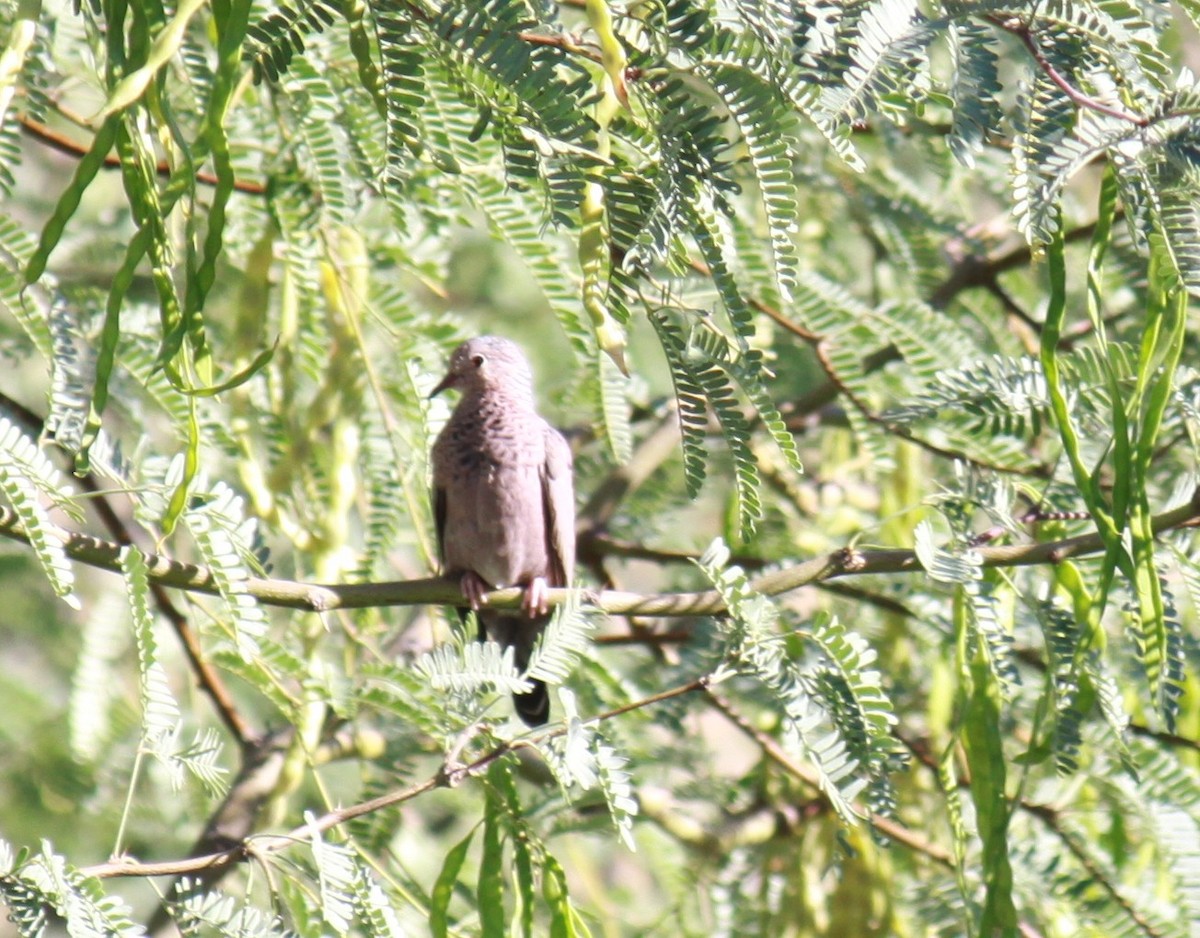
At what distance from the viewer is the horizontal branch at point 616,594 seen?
243 cm

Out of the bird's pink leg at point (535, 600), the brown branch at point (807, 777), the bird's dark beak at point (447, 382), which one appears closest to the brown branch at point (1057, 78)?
the bird's pink leg at point (535, 600)

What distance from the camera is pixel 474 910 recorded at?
3832mm

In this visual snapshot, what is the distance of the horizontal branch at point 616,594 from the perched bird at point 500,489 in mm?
1382

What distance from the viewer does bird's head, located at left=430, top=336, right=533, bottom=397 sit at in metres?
4.39


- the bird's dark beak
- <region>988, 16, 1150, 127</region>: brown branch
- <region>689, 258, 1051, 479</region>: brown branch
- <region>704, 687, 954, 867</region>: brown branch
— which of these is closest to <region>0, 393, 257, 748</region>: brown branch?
the bird's dark beak

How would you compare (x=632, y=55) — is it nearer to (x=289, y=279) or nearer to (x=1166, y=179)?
(x=1166, y=179)

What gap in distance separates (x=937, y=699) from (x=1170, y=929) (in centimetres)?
78

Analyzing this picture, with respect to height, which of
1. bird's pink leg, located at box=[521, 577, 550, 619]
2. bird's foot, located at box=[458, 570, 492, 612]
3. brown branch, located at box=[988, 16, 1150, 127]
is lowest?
bird's pink leg, located at box=[521, 577, 550, 619]

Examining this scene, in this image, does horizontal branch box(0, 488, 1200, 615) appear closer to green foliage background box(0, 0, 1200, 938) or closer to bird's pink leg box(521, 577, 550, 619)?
green foliage background box(0, 0, 1200, 938)

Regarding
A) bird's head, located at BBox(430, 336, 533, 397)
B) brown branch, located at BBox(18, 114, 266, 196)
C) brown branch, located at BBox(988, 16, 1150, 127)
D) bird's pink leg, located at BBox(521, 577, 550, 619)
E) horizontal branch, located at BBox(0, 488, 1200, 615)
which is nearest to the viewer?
brown branch, located at BBox(988, 16, 1150, 127)

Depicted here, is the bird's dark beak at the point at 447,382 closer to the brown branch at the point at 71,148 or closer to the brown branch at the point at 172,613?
the brown branch at the point at 71,148

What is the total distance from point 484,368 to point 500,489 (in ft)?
1.27

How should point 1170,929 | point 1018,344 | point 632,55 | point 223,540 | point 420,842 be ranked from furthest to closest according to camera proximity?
point 420,842
point 1018,344
point 1170,929
point 223,540
point 632,55

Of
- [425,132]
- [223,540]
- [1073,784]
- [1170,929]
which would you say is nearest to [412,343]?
[425,132]
